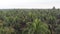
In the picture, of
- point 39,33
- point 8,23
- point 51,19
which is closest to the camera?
point 39,33

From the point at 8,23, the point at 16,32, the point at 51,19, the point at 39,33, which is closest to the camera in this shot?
the point at 39,33

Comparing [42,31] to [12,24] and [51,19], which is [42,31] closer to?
[12,24]

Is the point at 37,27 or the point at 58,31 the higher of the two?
the point at 37,27

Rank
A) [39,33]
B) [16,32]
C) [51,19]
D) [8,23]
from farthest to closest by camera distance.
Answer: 1. [51,19]
2. [8,23]
3. [16,32]
4. [39,33]

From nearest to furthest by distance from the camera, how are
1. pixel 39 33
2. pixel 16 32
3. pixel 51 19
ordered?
pixel 39 33, pixel 16 32, pixel 51 19

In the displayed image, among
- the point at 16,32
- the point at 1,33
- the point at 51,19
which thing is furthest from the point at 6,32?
the point at 51,19

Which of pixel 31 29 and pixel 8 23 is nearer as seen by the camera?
pixel 31 29

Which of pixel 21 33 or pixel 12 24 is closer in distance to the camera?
pixel 21 33

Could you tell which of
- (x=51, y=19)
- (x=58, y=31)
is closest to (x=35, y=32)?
(x=58, y=31)

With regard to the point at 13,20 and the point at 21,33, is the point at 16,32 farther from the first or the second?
the point at 13,20
